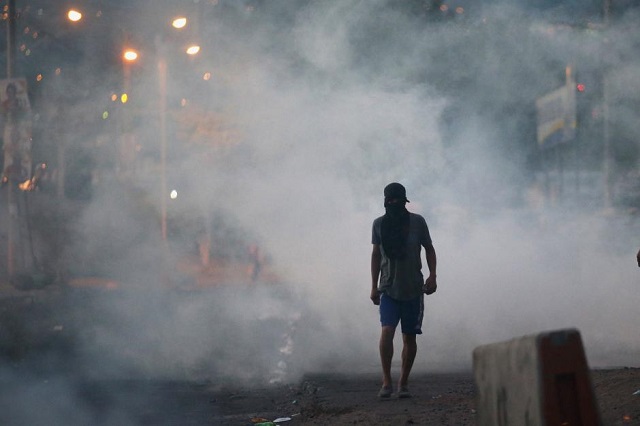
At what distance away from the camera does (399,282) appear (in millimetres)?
5559

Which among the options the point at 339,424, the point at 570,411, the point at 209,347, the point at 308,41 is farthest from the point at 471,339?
the point at 570,411

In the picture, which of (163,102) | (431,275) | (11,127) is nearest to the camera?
(431,275)

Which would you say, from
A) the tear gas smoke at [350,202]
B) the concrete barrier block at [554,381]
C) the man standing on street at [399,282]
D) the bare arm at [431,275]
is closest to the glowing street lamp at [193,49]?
the tear gas smoke at [350,202]

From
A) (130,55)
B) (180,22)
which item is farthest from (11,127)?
(180,22)

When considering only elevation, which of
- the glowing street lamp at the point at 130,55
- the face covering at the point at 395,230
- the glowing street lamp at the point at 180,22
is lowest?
the face covering at the point at 395,230

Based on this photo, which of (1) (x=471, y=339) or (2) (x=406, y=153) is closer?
(1) (x=471, y=339)

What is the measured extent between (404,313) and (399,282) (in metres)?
0.20

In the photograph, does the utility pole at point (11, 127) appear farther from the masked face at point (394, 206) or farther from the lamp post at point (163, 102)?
the masked face at point (394, 206)

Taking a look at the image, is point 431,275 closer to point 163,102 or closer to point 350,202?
point 350,202

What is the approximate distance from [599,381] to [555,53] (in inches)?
335

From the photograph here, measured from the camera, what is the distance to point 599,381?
17.3ft

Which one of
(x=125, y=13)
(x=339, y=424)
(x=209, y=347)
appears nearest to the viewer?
(x=339, y=424)

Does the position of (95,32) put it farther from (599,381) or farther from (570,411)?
(570,411)

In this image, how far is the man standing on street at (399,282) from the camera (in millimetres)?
5559
